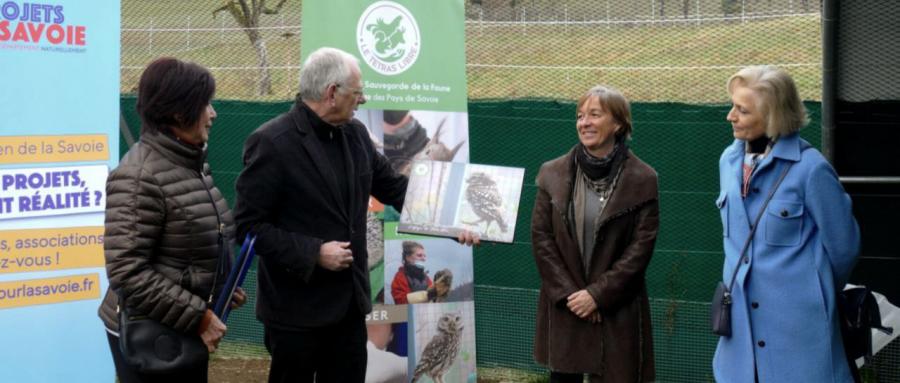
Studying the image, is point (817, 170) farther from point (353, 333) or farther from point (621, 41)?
point (621, 41)

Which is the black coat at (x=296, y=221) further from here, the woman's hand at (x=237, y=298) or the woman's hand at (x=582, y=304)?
the woman's hand at (x=582, y=304)

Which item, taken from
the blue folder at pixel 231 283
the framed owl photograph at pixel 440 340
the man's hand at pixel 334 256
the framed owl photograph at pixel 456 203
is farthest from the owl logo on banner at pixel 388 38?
the blue folder at pixel 231 283

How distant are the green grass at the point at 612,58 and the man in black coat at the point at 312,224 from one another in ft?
29.0

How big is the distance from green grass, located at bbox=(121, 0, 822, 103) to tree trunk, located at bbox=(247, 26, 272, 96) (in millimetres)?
181

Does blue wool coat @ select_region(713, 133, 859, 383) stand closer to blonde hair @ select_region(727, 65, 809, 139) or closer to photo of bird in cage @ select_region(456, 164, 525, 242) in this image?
blonde hair @ select_region(727, 65, 809, 139)

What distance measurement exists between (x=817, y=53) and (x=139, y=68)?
10.6m

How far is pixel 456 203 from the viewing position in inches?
178

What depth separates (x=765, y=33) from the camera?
1420cm

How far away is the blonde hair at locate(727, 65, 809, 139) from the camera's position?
371 centimetres

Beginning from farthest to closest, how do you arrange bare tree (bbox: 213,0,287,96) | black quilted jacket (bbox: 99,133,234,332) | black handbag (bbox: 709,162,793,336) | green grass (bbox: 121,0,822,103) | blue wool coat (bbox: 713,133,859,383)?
bare tree (bbox: 213,0,287,96) → green grass (bbox: 121,0,822,103) → black handbag (bbox: 709,162,793,336) → blue wool coat (bbox: 713,133,859,383) → black quilted jacket (bbox: 99,133,234,332)

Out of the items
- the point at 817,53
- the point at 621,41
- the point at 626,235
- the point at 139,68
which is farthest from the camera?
the point at 139,68

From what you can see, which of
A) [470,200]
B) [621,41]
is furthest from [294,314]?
[621,41]

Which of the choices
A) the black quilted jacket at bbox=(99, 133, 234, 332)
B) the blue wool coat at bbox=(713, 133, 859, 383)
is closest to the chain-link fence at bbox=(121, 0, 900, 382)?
the blue wool coat at bbox=(713, 133, 859, 383)

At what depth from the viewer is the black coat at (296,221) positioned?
3936mm
